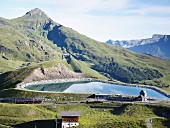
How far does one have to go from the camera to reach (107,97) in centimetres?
16012

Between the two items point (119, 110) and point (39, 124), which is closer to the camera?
point (39, 124)

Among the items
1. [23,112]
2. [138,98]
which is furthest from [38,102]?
[138,98]

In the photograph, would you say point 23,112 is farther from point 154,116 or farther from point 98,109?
point 154,116

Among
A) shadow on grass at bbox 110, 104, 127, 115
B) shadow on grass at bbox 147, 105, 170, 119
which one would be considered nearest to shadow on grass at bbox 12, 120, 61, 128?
shadow on grass at bbox 110, 104, 127, 115

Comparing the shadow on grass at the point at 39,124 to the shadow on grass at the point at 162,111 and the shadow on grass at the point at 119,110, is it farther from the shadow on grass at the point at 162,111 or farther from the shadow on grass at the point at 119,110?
the shadow on grass at the point at 162,111

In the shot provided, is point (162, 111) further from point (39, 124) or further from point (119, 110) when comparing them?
point (39, 124)

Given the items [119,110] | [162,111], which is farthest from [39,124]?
[162,111]

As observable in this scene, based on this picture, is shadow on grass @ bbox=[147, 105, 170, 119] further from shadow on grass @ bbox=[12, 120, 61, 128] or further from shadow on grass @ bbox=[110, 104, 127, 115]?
shadow on grass @ bbox=[12, 120, 61, 128]

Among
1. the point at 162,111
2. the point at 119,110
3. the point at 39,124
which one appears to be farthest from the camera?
the point at 119,110

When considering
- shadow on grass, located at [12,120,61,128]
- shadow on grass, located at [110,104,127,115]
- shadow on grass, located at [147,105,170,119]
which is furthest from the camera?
shadow on grass, located at [110,104,127,115]

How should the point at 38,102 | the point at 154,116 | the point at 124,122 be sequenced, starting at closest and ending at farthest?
the point at 124,122, the point at 154,116, the point at 38,102

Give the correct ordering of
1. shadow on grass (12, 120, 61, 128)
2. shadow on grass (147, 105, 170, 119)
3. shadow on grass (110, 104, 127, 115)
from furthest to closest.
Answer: shadow on grass (110, 104, 127, 115) → shadow on grass (147, 105, 170, 119) → shadow on grass (12, 120, 61, 128)

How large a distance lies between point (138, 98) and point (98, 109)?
23.6 meters

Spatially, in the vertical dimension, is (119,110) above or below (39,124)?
above
